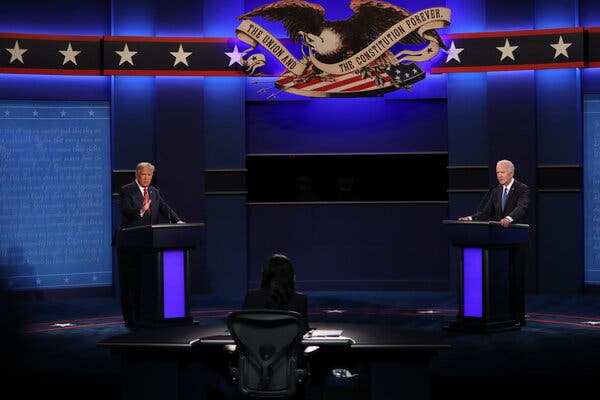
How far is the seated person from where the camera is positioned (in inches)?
178

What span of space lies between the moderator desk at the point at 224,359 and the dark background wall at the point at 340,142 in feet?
19.5

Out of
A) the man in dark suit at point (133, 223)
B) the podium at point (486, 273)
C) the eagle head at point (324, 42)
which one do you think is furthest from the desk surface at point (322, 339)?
the eagle head at point (324, 42)

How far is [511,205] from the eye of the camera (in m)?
8.16

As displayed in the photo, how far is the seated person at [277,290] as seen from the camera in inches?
178

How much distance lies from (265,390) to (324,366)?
2.84ft

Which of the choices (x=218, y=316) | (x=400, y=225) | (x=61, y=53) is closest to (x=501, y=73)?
(x=400, y=225)

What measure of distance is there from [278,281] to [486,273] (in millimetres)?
3828

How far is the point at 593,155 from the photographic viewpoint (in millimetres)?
10805

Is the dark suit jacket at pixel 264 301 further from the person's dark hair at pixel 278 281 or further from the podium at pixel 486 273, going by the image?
the podium at pixel 486 273

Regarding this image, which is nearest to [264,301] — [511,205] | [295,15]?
[511,205]

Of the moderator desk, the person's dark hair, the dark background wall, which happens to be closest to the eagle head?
the dark background wall

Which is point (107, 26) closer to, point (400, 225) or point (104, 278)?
point (104, 278)

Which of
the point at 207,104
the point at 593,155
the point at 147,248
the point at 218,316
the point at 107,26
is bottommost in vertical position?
the point at 218,316

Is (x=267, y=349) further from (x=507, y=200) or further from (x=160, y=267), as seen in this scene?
(x=507, y=200)
